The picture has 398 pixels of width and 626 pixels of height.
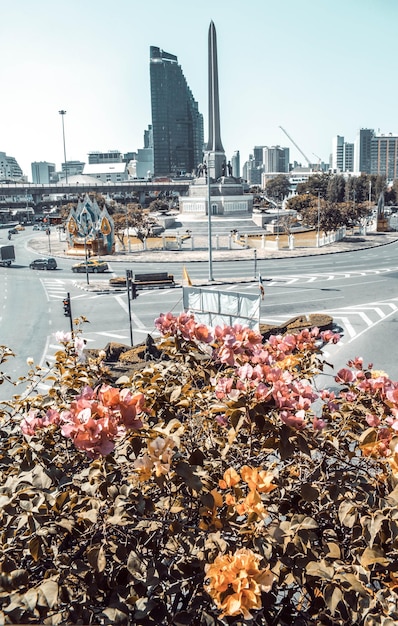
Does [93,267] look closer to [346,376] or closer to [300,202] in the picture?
[346,376]

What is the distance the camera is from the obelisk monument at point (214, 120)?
73963 millimetres

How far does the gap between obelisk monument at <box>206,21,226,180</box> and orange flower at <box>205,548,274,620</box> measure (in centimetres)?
7134

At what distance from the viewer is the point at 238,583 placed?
2.84 meters

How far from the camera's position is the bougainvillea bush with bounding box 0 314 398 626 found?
3082mm

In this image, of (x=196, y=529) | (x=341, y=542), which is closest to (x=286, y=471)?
(x=341, y=542)

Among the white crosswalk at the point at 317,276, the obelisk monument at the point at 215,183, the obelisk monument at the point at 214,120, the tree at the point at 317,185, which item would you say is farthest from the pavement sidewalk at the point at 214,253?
the tree at the point at 317,185

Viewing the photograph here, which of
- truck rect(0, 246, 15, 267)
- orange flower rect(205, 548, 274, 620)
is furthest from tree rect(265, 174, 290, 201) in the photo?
orange flower rect(205, 548, 274, 620)

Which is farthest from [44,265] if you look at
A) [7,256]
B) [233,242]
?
[233,242]

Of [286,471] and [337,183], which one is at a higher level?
[337,183]

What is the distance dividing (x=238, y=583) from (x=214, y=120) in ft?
269

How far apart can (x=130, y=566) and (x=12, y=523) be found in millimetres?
864

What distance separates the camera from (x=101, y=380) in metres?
5.55

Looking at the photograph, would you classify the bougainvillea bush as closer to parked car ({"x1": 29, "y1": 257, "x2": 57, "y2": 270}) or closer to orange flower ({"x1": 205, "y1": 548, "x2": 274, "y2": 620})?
orange flower ({"x1": 205, "y1": 548, "x2": 274, "y2": 620})

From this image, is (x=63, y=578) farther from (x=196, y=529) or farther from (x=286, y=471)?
(x=286, y=471)
